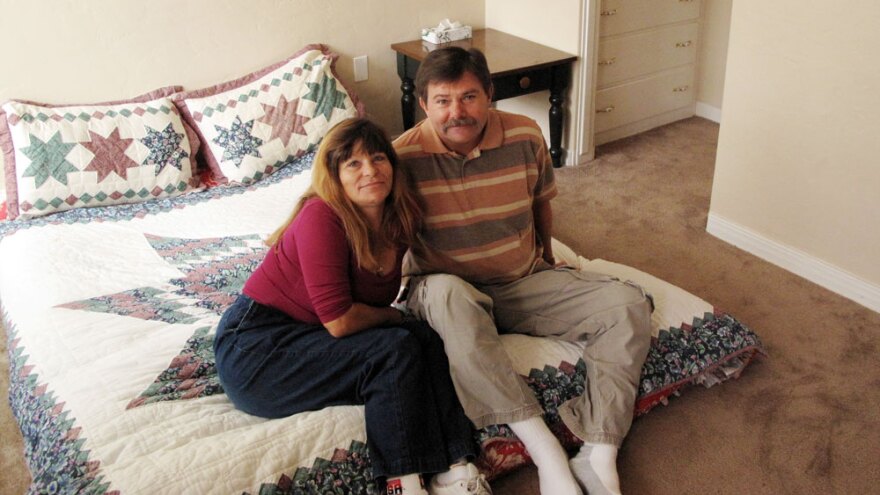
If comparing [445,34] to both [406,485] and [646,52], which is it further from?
[406,485]

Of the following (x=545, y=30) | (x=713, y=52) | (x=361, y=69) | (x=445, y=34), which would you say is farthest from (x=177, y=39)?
(x=713, y=52)

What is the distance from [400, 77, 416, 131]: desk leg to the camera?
3.47m

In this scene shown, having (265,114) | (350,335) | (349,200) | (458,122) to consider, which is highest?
(458,122)

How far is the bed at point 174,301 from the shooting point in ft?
5.30

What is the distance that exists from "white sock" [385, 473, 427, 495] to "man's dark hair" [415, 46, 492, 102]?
908mm

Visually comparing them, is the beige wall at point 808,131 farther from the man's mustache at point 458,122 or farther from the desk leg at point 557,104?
the man's mustache at point 458,122

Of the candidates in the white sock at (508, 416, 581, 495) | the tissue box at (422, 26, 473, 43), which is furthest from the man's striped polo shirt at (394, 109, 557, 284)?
the tissue box at (422, 26, 473, 43)

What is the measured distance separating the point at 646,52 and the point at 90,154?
2.63 metres

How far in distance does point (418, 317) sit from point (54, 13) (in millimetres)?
1884

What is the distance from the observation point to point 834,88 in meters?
2.40

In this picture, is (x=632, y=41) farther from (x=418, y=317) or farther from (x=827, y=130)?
(x=418, y=317)

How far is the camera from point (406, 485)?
1.61m

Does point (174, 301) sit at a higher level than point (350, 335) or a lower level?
lower

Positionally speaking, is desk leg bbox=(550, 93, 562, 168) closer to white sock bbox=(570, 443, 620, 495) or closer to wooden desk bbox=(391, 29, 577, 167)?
wooden desk bbox=(391, 29, 577, 167)
